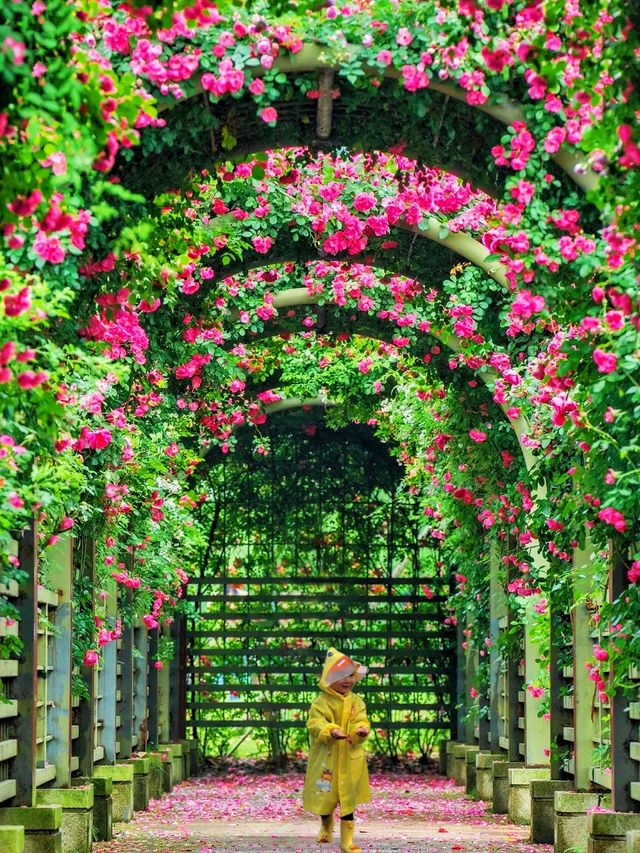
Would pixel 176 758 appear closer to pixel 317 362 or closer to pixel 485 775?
pixel 485 775

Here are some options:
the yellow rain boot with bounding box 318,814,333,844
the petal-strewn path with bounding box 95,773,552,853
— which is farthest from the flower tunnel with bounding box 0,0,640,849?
the yellow rain boot with bounding box 318,814,333,844

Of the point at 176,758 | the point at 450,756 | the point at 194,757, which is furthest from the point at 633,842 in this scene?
the point at 194,757

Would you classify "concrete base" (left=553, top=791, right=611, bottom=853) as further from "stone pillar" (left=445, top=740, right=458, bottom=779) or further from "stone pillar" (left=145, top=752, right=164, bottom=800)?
"stone pillar" (left=445, top=740, right=458, bottom=779)

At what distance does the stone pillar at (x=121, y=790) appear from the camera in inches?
373

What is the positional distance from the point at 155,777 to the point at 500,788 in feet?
10.2

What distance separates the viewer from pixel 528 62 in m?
4.84

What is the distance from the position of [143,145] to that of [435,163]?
1.44m

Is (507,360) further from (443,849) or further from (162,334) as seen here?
(443,849)

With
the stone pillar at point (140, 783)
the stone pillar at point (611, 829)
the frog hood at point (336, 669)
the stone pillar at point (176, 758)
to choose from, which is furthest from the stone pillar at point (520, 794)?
the stone pillar at point (176, 758)

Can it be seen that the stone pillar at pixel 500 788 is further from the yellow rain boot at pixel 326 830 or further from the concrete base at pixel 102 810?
the concrete base at pixel 102 810

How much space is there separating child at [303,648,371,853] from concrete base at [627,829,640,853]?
232 cm

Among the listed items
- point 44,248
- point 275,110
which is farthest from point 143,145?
point 44,248

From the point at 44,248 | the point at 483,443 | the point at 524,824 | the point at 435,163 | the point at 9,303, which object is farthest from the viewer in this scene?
the point at 483,443

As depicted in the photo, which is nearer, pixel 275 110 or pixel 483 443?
pixel 275 110
